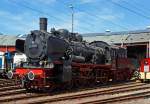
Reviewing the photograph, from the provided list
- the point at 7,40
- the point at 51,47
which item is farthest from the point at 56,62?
the point at 7,40

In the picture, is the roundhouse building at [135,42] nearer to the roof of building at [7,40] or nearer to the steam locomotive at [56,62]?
the roof of building at [7,40]

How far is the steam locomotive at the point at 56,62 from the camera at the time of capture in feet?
69.5

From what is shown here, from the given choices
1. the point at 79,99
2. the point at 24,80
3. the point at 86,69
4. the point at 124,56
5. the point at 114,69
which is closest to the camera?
the point at 79,99

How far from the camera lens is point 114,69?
95.6 ft

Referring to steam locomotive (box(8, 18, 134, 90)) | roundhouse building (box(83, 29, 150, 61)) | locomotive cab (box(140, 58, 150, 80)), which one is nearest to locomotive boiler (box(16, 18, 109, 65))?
steam locomotive (box(8, 18, 134, 90))

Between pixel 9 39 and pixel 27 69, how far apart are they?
46852 millimetres

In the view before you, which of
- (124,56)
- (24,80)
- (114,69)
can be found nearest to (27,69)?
(24,80)

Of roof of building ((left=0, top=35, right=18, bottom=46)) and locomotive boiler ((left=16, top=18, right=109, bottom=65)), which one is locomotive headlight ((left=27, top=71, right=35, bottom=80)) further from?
roof of building ((left=0, top=35, right=18, bottom=46))

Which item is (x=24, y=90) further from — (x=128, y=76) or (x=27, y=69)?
(x=128, y=76)

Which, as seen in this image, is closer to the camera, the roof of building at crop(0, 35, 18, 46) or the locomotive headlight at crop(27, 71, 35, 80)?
the locomotive headlight at crop(27, 71, 35, 80)

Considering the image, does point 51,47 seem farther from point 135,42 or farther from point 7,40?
point 7,40

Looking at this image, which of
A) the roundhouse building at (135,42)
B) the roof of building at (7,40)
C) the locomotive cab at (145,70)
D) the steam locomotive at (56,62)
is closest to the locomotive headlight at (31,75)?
the steam locomotive at (56,62)

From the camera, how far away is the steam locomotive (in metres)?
21.2

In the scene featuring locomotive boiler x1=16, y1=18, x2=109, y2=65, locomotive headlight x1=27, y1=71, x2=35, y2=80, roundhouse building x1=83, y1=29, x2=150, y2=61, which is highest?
roundhouse building x1=83, y1=29, x2=150, y2=61
